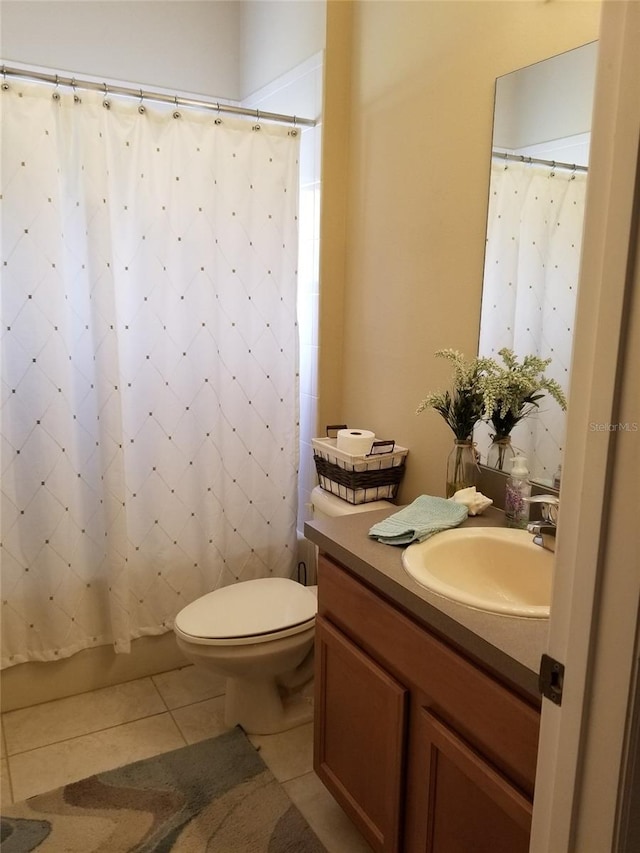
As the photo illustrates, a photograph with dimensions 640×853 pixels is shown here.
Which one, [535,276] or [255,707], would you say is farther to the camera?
[255,707]

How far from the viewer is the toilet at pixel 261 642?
1919 mm

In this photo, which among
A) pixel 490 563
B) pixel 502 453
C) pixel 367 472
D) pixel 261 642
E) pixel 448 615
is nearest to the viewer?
pixel 448 615

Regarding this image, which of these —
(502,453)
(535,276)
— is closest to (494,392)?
(502,453)

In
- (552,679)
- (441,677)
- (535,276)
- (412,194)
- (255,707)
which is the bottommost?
(255,707)

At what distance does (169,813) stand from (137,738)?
374 millimetres

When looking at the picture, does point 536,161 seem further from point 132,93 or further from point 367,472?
point 132,93

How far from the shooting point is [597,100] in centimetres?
67

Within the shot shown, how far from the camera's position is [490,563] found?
4.89 feet

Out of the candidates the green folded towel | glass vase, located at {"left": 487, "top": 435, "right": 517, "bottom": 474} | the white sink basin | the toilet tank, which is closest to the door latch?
the white sink basin

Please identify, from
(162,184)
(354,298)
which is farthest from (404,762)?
(162,184)

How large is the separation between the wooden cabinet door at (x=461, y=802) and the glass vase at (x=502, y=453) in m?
0.70

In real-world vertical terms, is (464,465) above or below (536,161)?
below

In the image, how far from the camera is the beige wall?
1714 millimetres

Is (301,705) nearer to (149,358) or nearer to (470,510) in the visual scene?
(470,510)
